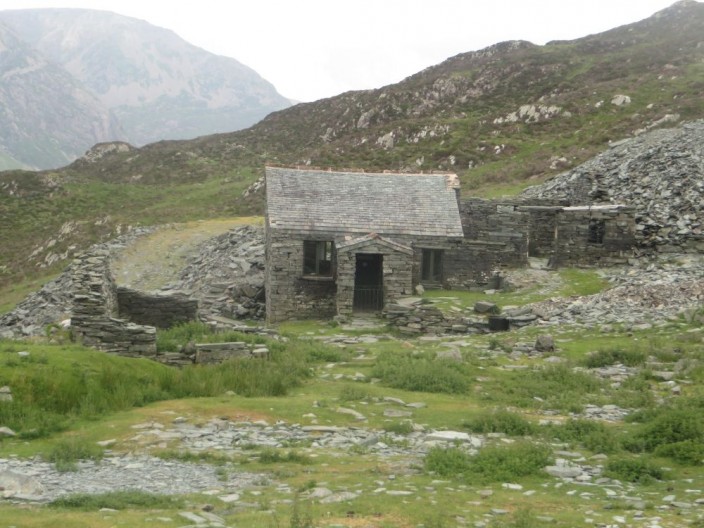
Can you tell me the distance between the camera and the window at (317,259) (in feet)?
103

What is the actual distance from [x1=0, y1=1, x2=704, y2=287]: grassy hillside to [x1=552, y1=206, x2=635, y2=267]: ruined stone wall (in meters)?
16.5

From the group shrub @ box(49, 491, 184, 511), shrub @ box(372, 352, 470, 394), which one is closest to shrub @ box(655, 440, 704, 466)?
shrub @ box(372, 352, 470, 394)

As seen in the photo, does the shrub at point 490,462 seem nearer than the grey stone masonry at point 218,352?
Yes

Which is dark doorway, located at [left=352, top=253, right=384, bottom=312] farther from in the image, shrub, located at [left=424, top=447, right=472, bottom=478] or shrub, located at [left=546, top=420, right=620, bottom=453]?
shrub, located at [left=424, top=447, right=472, bottom=478]

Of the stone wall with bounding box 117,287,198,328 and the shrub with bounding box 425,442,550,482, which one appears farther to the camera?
the stone wall with bounding box 117,287,198,328

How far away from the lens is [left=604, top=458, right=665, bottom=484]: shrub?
33.0 ft

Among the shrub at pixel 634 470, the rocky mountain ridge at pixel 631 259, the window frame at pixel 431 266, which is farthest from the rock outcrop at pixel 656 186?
the shrub at pixel 634 470

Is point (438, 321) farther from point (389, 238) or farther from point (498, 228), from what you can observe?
point (498, 228)

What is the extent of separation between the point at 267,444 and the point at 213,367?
16.1ft

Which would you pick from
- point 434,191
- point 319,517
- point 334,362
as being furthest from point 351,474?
point 434,191

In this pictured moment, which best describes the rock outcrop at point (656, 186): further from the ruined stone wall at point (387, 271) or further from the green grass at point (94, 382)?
the green grass at point (94, 382)

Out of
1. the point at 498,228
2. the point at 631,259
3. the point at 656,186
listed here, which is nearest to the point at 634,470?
the point at 631,259

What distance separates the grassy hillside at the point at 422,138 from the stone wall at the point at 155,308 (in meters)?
25.8

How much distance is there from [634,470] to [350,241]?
19.8m
